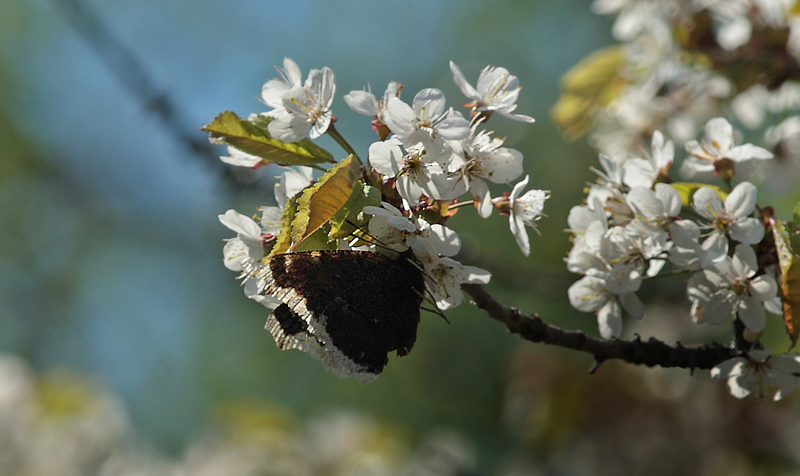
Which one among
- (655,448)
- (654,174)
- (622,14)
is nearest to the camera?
(654,174)

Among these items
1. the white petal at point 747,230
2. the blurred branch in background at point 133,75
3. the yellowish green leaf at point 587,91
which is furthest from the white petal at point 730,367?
the blurred branch in background at point 133,75

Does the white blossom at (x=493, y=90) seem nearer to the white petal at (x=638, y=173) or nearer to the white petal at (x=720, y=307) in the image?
the white petal at (x=638, y=173)

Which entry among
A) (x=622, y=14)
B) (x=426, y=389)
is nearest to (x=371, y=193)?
(x=622, y=14)

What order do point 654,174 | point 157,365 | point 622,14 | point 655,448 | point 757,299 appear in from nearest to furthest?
point 757,299 → point 654,174 → point 622,14 → point 655,448 → point 157,365

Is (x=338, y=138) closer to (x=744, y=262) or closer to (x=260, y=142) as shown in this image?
(x=260, y=142)

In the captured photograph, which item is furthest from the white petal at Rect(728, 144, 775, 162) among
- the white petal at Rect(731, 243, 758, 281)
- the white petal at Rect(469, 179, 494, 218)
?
the white petal at Rect(469, 179, 494, 218)

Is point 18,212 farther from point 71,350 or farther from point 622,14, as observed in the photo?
point 622,14
